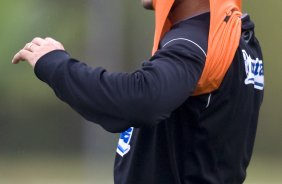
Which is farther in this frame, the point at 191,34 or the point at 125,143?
the point at 125,143

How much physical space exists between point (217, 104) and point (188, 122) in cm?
9

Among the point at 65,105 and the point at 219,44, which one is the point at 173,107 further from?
the point at 65,105

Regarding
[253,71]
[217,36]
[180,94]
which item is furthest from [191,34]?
[253,71]

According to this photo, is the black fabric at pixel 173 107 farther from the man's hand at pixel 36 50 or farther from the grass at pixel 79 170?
the grass at pixel 79 170

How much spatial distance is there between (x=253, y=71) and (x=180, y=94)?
0.42m

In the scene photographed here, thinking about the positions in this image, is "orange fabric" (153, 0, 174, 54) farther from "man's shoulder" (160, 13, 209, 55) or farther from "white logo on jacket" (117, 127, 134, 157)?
"white logo on jacket" (117, 127, 134, 157)

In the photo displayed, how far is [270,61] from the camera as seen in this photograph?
10.9 ft

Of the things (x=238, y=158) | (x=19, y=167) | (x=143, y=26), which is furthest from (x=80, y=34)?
(x=238, y=158)

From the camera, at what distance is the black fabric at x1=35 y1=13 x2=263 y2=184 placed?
1297 mm

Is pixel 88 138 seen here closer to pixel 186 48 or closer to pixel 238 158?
pixel 238 158

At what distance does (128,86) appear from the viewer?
4.26 feet

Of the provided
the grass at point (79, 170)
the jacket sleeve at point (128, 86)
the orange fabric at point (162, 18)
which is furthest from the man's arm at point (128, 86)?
the grass at point (79, 170)

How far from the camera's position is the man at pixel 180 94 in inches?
51.2

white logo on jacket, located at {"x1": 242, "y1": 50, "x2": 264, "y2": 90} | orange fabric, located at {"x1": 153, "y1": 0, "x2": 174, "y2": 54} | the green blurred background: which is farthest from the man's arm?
the green blurred background
